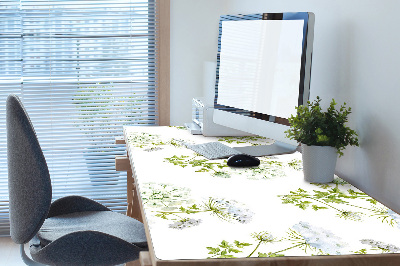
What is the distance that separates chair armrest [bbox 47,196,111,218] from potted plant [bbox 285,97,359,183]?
941 millimetres

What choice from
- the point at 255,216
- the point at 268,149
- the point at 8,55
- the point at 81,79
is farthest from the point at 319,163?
the point at 8,55

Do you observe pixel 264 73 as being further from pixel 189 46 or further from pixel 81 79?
pixel 81 79

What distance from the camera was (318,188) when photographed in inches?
69.1

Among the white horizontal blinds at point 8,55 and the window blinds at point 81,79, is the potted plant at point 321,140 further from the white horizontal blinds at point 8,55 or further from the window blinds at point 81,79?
the white horizontal blinds at point 8,55

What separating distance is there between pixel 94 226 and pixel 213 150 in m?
0.54

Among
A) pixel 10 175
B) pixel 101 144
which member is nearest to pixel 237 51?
pixel 10 175

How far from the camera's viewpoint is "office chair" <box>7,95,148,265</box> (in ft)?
5.90

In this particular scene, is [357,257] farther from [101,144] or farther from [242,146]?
[101,144]

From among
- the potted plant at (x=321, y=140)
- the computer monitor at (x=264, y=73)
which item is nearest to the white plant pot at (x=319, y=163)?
the potted plant at (x=321, y=140)

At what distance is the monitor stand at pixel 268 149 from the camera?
88.3 inches

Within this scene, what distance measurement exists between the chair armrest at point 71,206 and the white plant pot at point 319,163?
3.09ft

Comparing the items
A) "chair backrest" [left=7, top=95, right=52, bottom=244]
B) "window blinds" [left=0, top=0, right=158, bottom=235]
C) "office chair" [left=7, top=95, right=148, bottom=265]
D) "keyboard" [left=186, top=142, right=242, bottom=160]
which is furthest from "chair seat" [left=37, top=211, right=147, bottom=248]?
"window blinds" [left=0, top=0, right=158, bottom=235]

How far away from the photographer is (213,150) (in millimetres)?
2268

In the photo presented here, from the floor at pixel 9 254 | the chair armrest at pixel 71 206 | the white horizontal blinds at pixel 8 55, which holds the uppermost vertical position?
the white horizontal blinds at pixel 8 55
